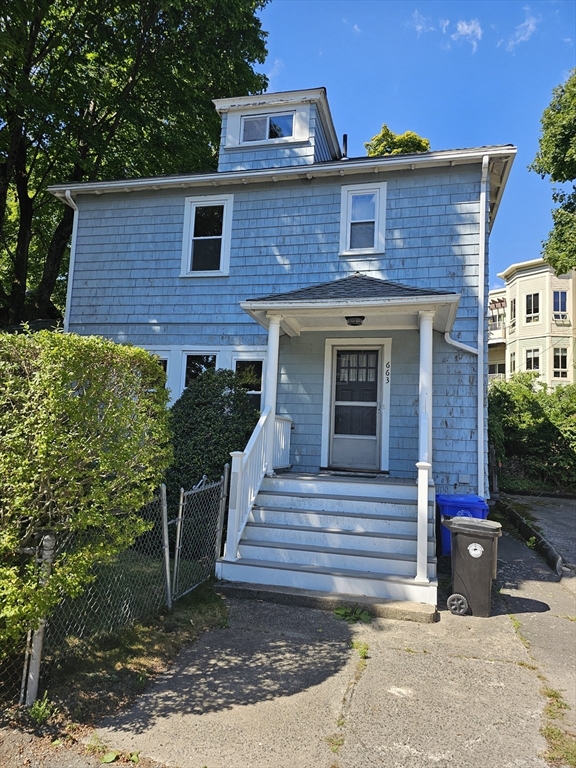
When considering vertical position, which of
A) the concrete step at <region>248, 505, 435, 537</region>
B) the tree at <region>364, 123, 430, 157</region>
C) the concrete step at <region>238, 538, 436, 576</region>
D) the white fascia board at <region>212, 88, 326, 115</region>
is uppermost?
the tree at <region>364, 123, 430, 157</region>

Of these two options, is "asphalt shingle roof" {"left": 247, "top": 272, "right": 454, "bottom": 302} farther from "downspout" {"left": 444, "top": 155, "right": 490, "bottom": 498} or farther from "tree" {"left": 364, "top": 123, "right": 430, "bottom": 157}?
"tree" {"left": 364, "top": 123, "right": 430, "bottom": 157}

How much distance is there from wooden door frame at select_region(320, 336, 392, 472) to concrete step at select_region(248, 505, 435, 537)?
2.06 metres

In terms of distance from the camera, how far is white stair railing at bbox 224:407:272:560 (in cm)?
602

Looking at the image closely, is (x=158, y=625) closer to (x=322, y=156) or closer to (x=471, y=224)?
(x=471, y=224)

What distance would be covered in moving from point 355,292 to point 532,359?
83.9 feet

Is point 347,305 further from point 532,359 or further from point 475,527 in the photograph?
point 532,359

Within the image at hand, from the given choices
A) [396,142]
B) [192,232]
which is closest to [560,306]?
[396,142]

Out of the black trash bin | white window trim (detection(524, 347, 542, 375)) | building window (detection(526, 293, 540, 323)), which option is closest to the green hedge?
the black trash bin

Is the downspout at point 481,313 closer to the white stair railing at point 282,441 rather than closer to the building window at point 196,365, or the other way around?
the white stair railing at point 282,441

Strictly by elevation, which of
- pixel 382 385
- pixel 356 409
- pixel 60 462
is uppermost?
pixel 382 385

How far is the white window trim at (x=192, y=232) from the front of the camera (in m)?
9.66

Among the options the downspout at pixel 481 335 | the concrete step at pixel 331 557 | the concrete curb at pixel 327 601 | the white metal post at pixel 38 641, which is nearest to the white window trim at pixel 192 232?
the downspout at pixel 481 335

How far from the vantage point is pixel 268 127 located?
10484 millimetres

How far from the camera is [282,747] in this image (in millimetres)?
2885
